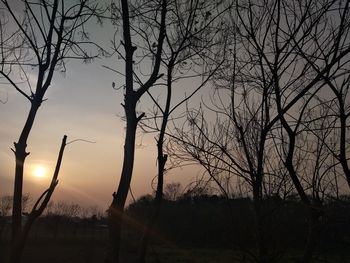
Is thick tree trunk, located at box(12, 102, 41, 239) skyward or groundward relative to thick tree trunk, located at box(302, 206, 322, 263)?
skyward

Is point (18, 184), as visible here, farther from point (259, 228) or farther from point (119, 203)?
point (259, 228)

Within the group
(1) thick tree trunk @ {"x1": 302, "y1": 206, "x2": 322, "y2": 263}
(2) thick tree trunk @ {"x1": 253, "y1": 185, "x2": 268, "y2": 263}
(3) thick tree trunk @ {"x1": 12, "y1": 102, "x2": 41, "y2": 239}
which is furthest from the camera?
(3) thick tree trunk @ {"x1": 12, "y1": 102, "x2": 41, "y2": 239}

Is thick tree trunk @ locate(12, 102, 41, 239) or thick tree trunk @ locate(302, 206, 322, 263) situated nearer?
thick tree trunk @ locate(302, 206, 322, 263)

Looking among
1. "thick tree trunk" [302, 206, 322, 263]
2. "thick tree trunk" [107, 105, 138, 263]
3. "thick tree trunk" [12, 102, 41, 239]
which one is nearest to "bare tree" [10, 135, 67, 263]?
"thick tree trunk" [12, 102, 41, 239]

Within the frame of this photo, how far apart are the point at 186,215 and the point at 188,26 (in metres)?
53.0

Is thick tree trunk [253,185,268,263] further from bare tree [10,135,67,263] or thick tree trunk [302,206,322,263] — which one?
bare tree [10,135,67,263]

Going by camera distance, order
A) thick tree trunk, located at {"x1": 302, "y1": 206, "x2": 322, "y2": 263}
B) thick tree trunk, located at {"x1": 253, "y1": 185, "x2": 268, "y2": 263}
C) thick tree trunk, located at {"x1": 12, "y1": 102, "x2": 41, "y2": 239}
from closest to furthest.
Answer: thick tree trunk, located at {"x1": 302, "y1": 206, "x2": 322, "y2": 263}
thick tree trunk, located at {"x1": 253, "y1": 185, "x2": 268, "y2": 263}
thick tree trunk, located at {"x1": 12, "y1": 102, "x2": 41, "y2": 239}

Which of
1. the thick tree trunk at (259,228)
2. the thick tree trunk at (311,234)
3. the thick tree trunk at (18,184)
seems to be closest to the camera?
the thick tree trunk at (311,234)

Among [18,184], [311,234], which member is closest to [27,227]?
[18,184]

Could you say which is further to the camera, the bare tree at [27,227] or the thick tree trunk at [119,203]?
the bare tree at [27,227]

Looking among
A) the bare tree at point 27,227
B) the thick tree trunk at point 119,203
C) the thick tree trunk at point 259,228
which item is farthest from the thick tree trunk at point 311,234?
the bare tree at point 27,227

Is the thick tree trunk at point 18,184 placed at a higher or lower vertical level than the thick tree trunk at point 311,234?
higher

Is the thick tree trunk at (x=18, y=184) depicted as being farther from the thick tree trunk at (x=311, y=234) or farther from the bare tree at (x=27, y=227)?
the thick tree trunk at (x=311, y=234)

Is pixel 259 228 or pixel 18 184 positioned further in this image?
pixel 18 184
